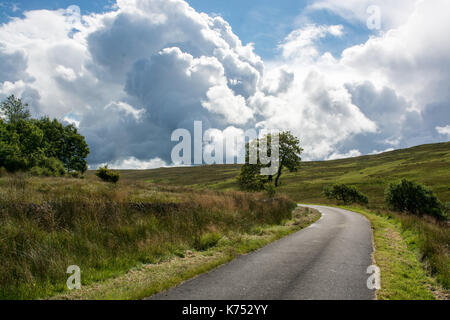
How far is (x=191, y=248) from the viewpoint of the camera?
31.9 ft

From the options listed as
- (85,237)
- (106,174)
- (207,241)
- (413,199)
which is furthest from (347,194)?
(85,237)

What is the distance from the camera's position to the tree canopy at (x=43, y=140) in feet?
141

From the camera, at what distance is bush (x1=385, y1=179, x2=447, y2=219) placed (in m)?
51.2

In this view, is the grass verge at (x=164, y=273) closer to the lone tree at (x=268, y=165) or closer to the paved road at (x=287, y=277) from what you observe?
the paved road at (x=287, y=277)

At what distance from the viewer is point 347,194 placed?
2852 inches

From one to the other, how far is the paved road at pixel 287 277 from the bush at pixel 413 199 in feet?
170

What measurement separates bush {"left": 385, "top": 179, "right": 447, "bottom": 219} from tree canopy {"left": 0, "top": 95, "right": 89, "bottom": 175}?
61.1m

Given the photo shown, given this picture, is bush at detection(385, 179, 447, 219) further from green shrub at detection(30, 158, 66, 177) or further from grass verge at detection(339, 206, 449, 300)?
green shrub at detection(30, 158, 66, 177)

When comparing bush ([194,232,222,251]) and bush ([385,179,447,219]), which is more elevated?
bush ([194,232,222,251])

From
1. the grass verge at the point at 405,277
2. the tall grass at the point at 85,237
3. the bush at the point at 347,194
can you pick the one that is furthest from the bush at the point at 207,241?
the bush at the point at 347,194

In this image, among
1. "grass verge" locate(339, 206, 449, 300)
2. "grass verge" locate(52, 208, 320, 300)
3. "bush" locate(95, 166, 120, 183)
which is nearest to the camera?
"grass verge" locate(52, 208, 320, 300)

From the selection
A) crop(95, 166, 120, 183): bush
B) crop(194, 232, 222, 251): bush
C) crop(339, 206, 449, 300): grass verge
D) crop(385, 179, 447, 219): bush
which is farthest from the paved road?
crop(385, 179, 447, 219): bush
